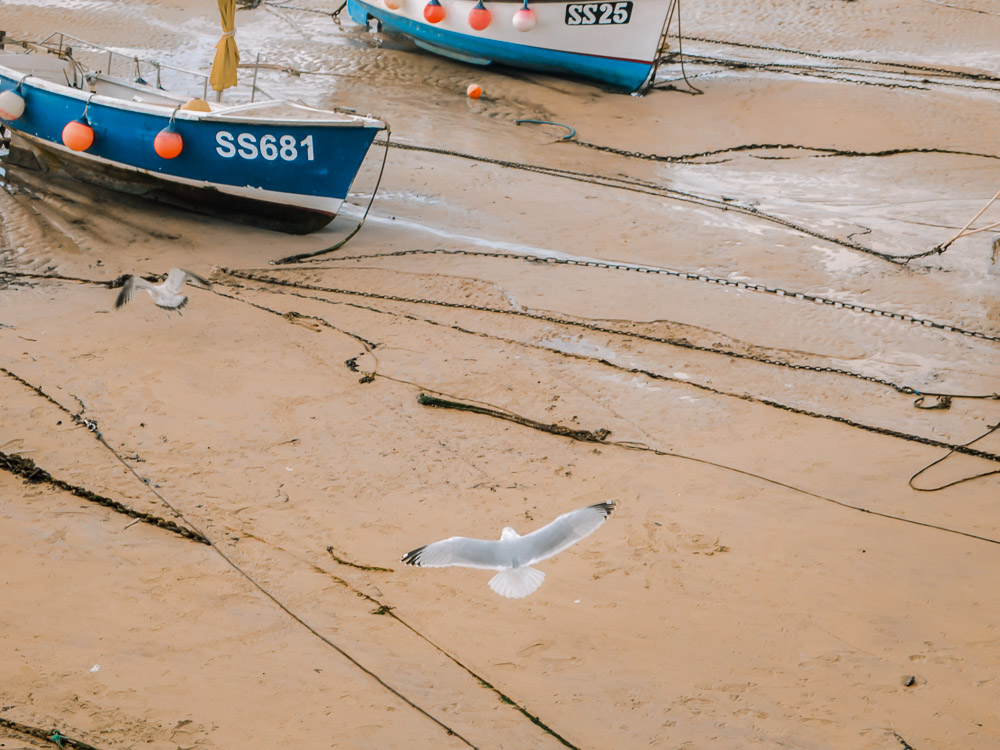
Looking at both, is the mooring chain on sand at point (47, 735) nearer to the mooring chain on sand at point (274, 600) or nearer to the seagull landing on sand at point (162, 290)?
the mooring chain on sand at point (274, 600)

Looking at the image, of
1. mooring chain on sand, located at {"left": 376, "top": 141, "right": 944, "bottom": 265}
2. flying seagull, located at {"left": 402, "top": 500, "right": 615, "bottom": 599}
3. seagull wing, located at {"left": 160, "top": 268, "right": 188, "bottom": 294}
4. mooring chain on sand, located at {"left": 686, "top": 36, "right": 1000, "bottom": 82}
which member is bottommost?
flying seagull, located at {"left": 402, "top": 500, "right": 615, "bottom": 599}

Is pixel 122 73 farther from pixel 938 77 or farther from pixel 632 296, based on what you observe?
pixel 938 77

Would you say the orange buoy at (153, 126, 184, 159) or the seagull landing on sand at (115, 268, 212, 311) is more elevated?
the orange buoy at (153, 126, 184, 159)

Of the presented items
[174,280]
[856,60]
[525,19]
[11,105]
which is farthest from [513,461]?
[856,60]

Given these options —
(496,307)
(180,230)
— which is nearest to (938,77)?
(496,307)

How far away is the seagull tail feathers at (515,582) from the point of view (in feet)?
12.6

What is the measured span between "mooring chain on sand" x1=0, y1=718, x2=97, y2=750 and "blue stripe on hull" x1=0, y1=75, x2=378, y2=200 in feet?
17.1

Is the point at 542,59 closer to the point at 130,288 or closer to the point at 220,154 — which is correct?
the point at 220,154

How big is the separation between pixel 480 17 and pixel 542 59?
1001 millimetres

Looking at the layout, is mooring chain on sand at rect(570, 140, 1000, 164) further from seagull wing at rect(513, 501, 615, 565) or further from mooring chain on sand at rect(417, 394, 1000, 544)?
seagull wing at rect(513, 501, 615, 565)

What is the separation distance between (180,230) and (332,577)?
15.8ft


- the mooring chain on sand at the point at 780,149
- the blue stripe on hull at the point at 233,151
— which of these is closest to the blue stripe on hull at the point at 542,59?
the mooring chain on sand at the point at 780,149

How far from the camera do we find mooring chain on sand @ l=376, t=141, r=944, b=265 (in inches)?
298

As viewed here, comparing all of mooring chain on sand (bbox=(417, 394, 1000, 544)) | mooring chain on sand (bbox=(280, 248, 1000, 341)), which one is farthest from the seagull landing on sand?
mooring chain on sand (bbox=(417, 394, 1000, 544))
